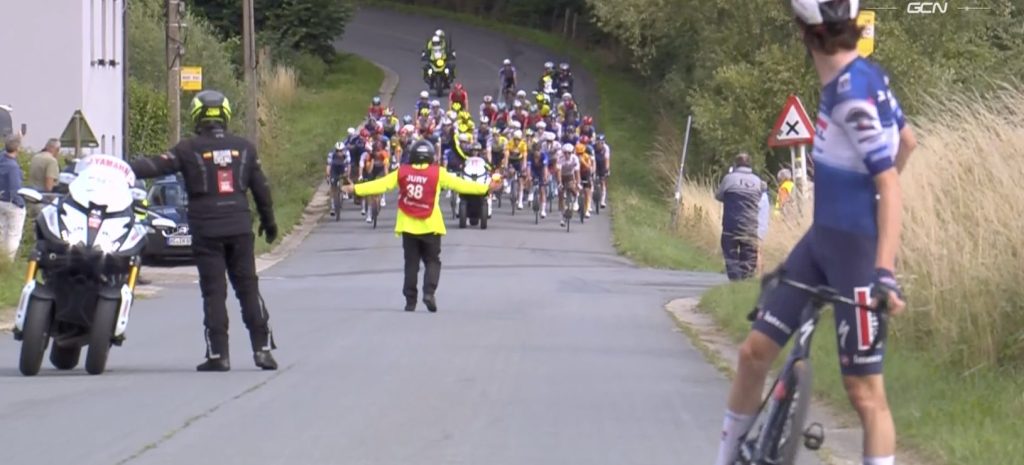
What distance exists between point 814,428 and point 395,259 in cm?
2690

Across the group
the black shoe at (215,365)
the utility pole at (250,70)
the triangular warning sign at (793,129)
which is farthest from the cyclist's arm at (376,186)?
the utility pole at (250,70)

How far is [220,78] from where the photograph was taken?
46.2m

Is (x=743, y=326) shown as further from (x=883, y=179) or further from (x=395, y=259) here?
(x=395, y=259)

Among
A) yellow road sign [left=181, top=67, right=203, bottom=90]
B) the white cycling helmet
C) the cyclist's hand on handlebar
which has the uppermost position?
the white cycling helmet

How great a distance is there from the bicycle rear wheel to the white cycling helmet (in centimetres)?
122

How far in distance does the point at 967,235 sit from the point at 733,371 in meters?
2.28

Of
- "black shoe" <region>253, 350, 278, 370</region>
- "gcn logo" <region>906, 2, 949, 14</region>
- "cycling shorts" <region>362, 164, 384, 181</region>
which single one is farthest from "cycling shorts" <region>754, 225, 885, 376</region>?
"gcn logo" <region>906, 2, 949, 14</region>

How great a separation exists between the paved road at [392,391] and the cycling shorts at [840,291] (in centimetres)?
241

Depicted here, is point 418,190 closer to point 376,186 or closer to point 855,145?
point 376,186

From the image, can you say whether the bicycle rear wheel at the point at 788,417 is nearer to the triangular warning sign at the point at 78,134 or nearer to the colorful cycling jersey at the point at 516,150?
the triangular warning sign at the point at 78,134

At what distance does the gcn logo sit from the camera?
1688 inches

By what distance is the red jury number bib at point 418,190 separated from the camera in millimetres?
19250

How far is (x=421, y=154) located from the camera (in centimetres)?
1948

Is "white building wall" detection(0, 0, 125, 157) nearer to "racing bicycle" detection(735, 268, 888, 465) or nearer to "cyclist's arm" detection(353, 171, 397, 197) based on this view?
"cyclist's arm" detection(353, 171, 397, 197)
